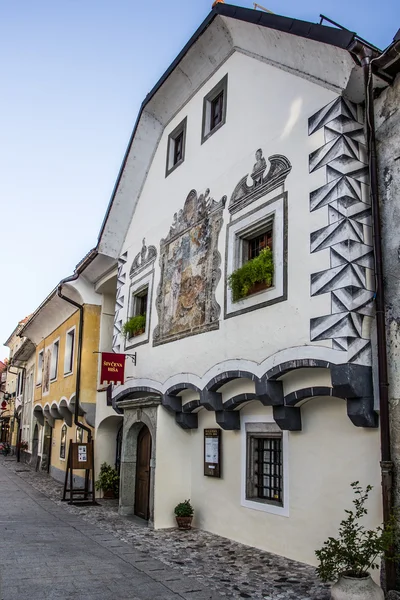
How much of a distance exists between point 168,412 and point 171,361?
3.42 ft

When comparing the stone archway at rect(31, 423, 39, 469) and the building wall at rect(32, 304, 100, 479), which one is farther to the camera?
the stone archway at rect(31, 423, 39, 469)

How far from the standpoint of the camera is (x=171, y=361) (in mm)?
10648

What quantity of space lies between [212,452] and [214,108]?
22.2 ft

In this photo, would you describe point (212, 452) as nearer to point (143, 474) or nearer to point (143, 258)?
point (143, 474)

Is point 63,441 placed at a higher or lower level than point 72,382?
lower

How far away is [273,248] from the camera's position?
Answer: 8094 millimetres

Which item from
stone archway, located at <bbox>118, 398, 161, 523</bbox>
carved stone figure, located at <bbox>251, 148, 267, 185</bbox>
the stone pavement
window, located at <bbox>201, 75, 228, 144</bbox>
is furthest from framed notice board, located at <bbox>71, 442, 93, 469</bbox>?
carved stone figure, located at <bbox>251, 148, 267, 185</bbox>

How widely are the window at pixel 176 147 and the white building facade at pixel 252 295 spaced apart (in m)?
0.03

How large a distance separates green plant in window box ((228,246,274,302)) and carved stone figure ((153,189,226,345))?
779mm

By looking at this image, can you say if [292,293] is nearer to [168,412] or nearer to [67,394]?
[168,412]

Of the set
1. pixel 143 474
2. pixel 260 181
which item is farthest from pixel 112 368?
pixel 260 181

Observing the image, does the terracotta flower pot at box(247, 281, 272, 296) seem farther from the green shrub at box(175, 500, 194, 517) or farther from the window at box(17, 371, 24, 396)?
the window at box(17, 371, 24, 396)

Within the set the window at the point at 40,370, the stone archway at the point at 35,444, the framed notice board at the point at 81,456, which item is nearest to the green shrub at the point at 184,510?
the framed notice board at the point at 81,456

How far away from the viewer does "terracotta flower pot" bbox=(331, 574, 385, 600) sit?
511cm
